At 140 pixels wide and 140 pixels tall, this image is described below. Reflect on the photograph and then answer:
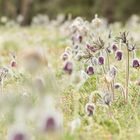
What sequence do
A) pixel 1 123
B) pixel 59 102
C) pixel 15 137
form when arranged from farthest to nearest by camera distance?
1. pixel 59 102
2. pixel 1 123
3. pixel 15 137

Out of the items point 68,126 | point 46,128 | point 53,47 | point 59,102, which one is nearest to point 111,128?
point 68,126

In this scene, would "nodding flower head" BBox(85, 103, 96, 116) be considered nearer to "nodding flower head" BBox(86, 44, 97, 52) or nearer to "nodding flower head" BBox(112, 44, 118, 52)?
"nodding flower head" BBox(86, 44, 97, 52)

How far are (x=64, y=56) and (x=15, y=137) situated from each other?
2.14m

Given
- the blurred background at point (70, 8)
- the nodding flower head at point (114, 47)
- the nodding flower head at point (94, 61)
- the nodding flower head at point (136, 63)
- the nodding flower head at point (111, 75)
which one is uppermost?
the blurred background at point (70, 8)

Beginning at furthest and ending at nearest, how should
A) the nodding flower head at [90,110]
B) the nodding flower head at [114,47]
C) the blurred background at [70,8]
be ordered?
the blurred background at [70,8]
the nodding flower head at [114,47]
the nodding flower head at [90,110]

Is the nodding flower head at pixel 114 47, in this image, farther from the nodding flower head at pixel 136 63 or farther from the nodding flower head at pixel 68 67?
the nodding flower head at pixel 68 67

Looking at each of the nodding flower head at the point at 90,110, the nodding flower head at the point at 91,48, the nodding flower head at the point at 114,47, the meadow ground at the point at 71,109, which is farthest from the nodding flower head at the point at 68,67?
the nodding flower head at the point at 114,47

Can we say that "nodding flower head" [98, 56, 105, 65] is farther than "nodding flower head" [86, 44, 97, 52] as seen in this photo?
No

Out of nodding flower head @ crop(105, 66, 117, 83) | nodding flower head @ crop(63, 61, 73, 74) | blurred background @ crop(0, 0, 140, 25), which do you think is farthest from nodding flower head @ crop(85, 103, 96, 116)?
blurred background @ crop(0, 0, 140, 25)

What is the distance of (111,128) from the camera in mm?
4027

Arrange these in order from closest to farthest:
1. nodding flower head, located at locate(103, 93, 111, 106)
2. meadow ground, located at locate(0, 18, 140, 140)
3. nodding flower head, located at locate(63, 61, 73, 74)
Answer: meadow ground, located at locate(0, 18, 140, 140) < nodding flower head, located at locate(63, 61, 73, 74) < nodding flower head, located at locate(103, 93, 111, 106)

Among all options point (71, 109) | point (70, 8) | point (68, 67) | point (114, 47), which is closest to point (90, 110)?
point (71, 109)

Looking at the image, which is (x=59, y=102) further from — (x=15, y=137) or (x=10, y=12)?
(x=10, y=12)

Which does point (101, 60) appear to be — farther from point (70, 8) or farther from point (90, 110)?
point (70, 8)
